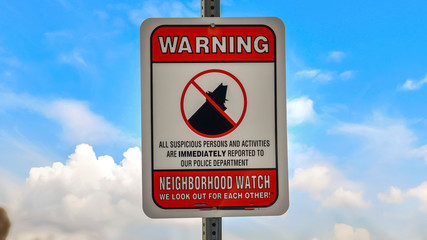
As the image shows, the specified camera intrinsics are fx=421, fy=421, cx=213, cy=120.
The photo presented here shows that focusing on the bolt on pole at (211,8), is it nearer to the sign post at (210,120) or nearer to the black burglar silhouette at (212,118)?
the sign post at (210,120)

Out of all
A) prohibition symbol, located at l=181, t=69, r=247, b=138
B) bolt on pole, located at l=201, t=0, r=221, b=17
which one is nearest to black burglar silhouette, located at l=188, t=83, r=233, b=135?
prohibition symbol, located at l=181, t=69, r=247, b=138

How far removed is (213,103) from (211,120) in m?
0.11

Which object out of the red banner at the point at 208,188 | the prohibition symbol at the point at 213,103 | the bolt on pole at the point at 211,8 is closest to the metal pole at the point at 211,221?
the bolt on pole at the point at 211,8

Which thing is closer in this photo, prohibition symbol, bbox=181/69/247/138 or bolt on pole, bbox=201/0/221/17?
prohibition symbol, bbox=181/69/247/138

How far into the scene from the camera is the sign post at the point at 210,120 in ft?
8.80

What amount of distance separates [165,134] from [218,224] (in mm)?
678

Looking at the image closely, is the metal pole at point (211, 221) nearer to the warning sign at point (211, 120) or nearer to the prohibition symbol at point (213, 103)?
the warning sign at point (211, 120)

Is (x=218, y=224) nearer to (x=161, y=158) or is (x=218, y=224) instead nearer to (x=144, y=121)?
(x=161, y=158)

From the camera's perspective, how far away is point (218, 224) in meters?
2.73

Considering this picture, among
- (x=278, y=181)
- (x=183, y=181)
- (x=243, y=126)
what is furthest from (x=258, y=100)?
(x=183, y=181)

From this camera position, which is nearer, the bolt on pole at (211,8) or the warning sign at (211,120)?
the warning sign at (211,120)

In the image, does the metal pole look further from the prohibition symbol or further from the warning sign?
the prohibition symbol

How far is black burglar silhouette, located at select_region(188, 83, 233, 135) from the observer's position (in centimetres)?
269

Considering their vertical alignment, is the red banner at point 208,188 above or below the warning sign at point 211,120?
below
